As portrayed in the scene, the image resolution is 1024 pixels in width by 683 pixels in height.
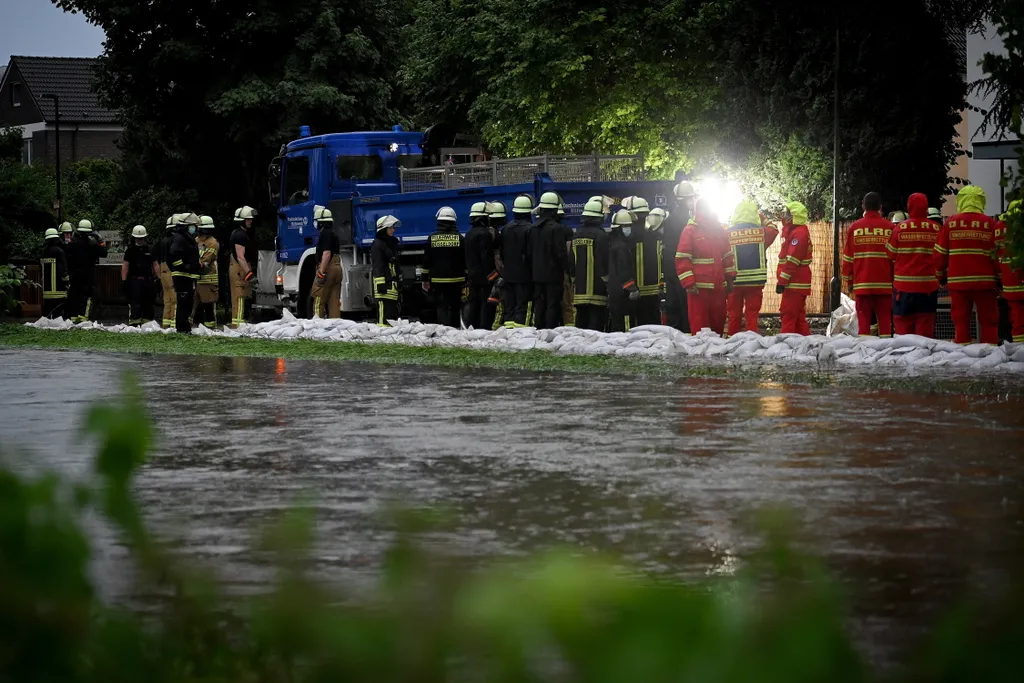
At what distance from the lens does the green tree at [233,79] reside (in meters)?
46.4

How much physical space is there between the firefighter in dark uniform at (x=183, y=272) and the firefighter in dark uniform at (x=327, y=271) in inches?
71.3

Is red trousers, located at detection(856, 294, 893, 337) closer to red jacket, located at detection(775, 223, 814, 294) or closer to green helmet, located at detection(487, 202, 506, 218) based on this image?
red jacket, located at detection(775, 223, 814, 294)

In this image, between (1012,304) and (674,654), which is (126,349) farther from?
(674,654)

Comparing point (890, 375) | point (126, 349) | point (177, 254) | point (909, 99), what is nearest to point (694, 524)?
point (890, 375)

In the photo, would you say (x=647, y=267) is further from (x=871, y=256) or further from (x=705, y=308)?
(x=871, y=256)

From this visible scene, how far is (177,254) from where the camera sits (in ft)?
84.8

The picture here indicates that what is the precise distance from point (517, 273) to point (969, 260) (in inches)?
266

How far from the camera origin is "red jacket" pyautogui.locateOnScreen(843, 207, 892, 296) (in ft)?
64.1

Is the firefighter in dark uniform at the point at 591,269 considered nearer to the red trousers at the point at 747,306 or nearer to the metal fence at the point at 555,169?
the red trousers at the point at 747,306

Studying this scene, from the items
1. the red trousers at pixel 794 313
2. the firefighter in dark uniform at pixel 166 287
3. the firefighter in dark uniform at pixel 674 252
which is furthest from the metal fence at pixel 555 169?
the red trousers at pixel 794 313

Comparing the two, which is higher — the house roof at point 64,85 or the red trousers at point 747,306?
the house roof at point 64,85

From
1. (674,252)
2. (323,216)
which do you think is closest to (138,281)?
(323,216)

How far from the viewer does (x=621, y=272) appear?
21719 millimetres

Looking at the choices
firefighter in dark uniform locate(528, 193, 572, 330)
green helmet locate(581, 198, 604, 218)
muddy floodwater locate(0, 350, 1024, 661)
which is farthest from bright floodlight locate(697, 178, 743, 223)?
muddy floodwater locate(0, 350, 1024, 661)
